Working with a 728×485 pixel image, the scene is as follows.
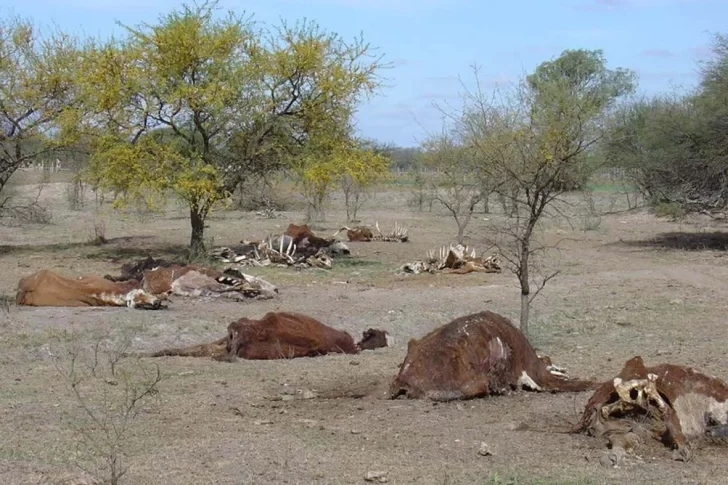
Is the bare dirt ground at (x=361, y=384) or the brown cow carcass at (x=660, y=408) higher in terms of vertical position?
the brown cow carcass at (x=660, y=408)

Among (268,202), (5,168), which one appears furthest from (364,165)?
(268,202)

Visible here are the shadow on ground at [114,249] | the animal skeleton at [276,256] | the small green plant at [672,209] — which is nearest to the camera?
the animal skeleton at [276,256]

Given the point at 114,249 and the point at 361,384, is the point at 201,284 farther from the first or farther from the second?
the point at 114,249

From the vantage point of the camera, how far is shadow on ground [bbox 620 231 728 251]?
81.9ft

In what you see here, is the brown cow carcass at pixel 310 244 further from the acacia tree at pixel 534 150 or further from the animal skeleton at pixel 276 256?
the acacia tree at pixel 534 150

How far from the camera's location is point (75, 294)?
41.4ft

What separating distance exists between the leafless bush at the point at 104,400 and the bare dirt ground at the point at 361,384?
0.09 m

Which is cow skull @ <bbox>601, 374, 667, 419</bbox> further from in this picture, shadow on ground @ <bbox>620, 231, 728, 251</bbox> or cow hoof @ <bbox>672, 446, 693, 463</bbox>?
shadow on ground @ <bbox>620, 231, 728, 251</bbox>

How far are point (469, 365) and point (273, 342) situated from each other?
9.88 feet

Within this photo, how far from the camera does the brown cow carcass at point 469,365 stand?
7.27 meters

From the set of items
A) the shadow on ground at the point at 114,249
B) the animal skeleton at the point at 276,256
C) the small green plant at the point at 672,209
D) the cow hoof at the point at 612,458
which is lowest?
the shadow on ground at the point at 114,249

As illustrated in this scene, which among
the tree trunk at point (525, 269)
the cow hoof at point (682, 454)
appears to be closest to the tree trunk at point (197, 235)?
the tree trunk at point (525, 269)

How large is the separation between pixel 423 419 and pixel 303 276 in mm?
11387

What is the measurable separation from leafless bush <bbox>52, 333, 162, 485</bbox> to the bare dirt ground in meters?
0.09
